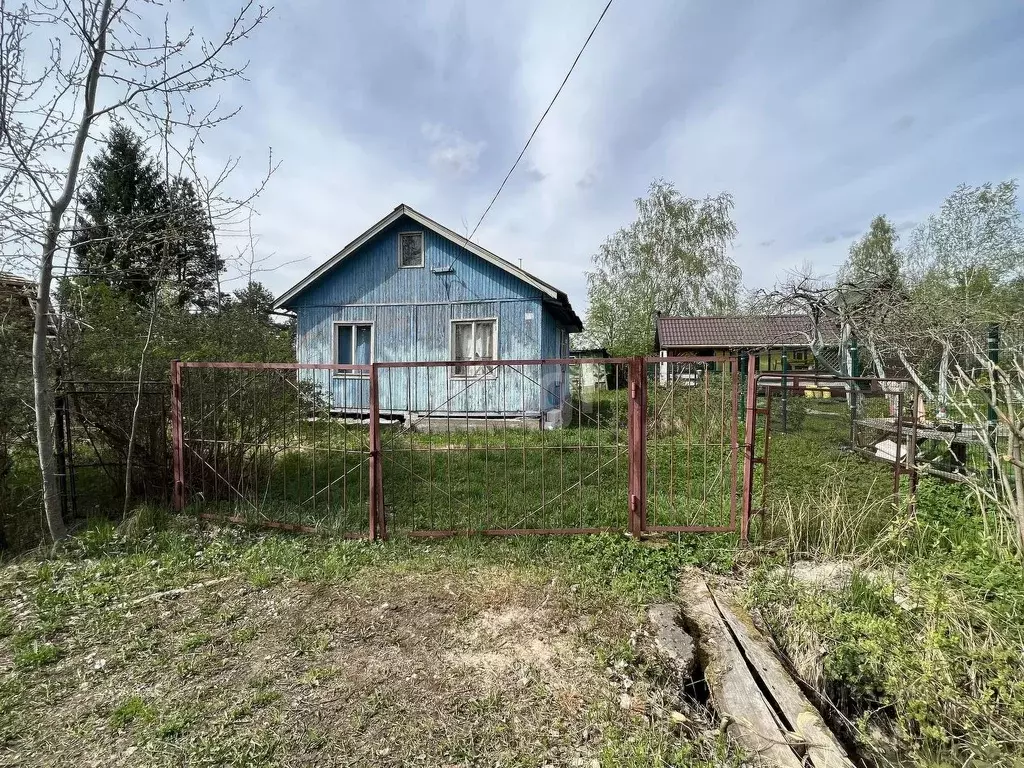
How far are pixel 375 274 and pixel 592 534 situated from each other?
940cm

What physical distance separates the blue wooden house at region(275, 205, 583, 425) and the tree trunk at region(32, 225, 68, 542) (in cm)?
646

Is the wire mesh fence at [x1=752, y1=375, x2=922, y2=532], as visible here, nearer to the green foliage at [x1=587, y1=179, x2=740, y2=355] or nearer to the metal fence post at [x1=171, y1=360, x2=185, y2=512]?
the metal fence post at [x1=171, y1=360, x2=185, y2=512]

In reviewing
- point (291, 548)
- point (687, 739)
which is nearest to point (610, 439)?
point (291, 548)

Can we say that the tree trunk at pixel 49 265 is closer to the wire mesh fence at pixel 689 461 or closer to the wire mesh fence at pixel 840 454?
the wire mesh fence at pixel 689 461

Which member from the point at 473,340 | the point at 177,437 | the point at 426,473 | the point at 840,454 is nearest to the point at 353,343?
the point at 473,340

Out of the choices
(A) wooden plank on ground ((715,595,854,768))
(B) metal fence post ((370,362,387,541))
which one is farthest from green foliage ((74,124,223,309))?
(A) wooden plank on ground ((715,595,854,768))

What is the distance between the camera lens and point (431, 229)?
11195 mm

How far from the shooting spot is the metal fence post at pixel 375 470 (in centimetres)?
431

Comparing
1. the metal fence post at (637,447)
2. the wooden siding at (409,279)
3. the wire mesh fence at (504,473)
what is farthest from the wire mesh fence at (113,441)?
the wooden siding at (409,279)

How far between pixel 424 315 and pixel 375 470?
24.9 ft

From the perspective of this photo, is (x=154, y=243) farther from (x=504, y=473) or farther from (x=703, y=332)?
(x=703, y=332)

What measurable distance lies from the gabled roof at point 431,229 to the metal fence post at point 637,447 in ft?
22.5

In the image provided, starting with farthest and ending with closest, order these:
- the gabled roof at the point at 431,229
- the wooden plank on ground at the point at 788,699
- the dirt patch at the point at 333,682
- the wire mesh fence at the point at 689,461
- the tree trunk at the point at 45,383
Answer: the gabled roof at the point at 431,229
the tree trunk at the point at 45,383
the wire mesh fence at the point at 689,461
the dirt patch at the point at 333,682
the wooden plank on ground at the point at 788,699

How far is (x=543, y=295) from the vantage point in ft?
35.7
